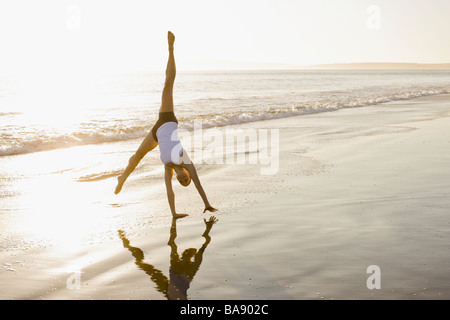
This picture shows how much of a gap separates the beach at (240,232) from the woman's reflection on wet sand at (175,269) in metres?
0.02

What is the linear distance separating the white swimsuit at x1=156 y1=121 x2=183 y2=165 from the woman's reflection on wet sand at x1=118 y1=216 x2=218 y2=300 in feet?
4.14

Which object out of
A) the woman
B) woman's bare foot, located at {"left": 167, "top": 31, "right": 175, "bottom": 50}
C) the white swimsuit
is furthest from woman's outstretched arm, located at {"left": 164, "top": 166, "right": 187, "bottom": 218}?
woman's bare foot, located at {"left": 167, "top": 31, "right": 175, "bottom": 50}

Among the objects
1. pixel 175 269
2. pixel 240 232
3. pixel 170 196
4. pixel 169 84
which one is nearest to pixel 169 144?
pixel 170 196

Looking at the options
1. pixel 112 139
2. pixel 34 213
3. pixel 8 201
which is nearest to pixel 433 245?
pixel 34 213

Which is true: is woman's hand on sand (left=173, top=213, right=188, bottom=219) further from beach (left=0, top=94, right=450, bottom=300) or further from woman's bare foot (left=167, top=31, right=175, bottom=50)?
woman's bare foot (left=167, top=31, right=175, bottom=50)

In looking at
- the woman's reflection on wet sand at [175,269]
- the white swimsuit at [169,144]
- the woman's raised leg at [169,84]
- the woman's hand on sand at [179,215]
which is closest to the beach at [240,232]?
the woman's reflection on wet sand at [175,269]

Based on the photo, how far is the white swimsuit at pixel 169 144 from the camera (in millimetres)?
7418

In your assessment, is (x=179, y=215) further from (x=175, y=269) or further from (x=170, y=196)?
(x=175, y=269)

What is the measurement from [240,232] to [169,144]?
1747mm

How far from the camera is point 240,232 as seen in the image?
674 cm

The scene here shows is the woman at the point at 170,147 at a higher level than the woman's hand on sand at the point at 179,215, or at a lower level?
higher

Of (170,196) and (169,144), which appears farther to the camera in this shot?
(170,196)

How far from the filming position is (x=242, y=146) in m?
15.3

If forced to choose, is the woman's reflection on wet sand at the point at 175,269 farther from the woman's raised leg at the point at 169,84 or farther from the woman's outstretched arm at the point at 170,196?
the woman's raised leg at the point at 169,84
